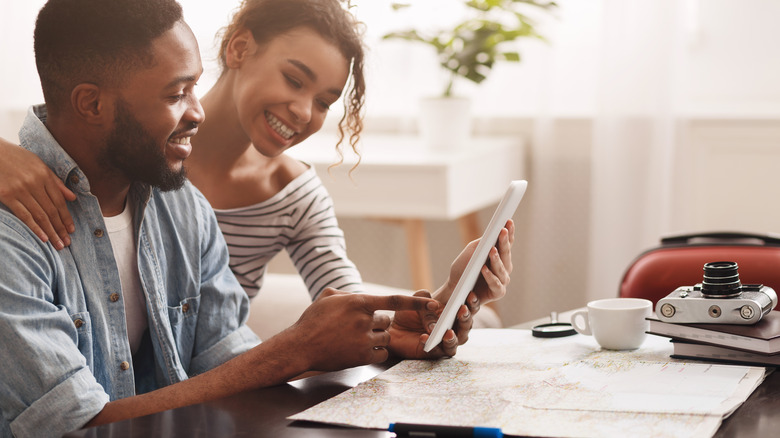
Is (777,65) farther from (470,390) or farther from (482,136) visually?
(470,390)

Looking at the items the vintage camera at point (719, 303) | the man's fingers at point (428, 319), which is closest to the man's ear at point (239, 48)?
the man's fingers at point (428, 319)

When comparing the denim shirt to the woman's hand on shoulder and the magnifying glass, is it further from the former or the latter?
the magnifying glass

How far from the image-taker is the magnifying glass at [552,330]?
1144 millimetres

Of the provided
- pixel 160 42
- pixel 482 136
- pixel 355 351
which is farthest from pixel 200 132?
pixel 482 136

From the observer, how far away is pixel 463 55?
249cm

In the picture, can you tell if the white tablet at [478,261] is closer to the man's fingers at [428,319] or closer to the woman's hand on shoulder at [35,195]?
the man's fingers at [428,319]

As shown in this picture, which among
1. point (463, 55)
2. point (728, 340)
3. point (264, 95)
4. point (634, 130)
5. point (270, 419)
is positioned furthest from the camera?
point (634, 130)

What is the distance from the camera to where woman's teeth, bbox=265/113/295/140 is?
4.32 ft

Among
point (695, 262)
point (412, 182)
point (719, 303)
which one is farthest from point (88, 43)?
point (412, 182)

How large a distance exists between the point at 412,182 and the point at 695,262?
2.96 feet

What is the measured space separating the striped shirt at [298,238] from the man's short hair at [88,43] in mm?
415

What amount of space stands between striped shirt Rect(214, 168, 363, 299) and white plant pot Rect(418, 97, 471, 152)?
107 centimetres

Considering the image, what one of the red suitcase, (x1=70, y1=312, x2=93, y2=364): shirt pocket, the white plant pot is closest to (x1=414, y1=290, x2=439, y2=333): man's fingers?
(x1=70, y1=312, x2=93, y2=364): shirt pocket

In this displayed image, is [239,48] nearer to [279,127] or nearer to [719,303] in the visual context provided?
[279,127]
